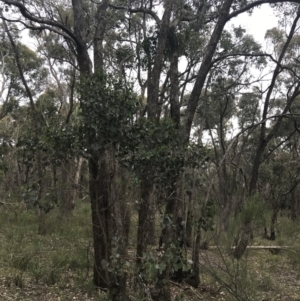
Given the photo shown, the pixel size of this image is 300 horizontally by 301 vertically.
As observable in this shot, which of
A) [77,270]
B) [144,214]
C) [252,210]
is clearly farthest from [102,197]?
[77,270]

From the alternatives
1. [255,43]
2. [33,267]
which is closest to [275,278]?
[33,267]

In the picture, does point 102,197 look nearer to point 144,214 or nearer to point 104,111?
point 144,214

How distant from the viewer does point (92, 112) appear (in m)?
4.37

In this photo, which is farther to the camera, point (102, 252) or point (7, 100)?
point (7, 100)

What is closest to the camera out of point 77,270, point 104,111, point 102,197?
point 104,111

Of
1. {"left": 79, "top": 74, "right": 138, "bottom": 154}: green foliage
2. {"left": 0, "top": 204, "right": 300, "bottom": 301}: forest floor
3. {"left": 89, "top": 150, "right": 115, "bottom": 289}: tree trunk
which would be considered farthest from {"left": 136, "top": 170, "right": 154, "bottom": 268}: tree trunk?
{"left": 79, "top": 74, "right": 138, "bottom": 154}: green foliage

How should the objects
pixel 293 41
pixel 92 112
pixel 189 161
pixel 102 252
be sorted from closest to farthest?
pixel 92 112, pixel 189 161, pixel 102 252, pixel 293 41

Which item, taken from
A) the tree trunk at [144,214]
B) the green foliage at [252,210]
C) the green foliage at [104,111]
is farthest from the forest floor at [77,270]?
the green foliage at [104,111]

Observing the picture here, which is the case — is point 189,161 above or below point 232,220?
above

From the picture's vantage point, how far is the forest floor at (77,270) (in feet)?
20.5

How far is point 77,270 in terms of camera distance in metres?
7.43

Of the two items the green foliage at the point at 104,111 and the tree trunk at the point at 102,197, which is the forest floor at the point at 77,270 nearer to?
the tree trunk at the point at 102,197

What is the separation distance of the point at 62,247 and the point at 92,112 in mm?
5634

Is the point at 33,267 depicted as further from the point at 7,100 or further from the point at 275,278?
the point at 7,100
